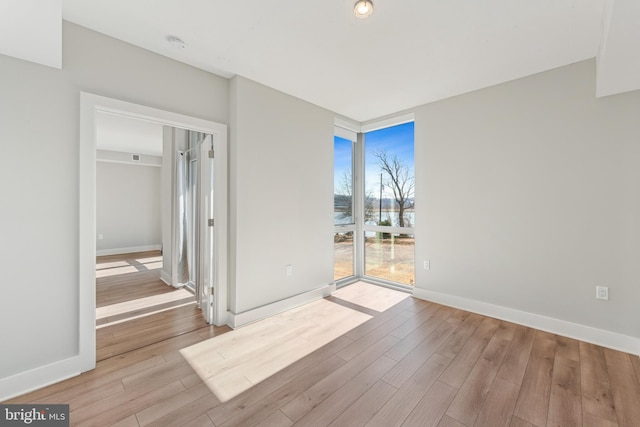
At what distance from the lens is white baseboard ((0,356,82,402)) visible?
1.67 m

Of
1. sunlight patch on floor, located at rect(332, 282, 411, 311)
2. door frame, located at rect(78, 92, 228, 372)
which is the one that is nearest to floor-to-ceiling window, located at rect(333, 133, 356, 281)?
sunlight patch on floor, located at rect(332, 282, 411, 311)

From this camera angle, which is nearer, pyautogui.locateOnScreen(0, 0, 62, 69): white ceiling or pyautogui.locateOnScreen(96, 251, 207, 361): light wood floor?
pyautogui.locateOnScreen(0, 0, 62, 69): white ceiling

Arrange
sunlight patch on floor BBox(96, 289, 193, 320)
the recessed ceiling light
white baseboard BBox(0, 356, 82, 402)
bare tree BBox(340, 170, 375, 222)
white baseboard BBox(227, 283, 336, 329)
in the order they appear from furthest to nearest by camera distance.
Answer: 1. bare tree BBox(340, 170, 375, 222)
2. sunlight patch on floor BBox(96, 289, 193, 320)
3. white baseboard BBox(227, 283, 336, 329)
4. the recessed ceiling light
5. white baseboard BBox(0, 356, 82, 402)

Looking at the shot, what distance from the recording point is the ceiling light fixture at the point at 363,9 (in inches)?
66.8

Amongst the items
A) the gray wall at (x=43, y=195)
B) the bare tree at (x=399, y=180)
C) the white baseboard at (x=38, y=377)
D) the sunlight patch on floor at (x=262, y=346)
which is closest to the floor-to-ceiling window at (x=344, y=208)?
the bare tree at (x=399, y=180)

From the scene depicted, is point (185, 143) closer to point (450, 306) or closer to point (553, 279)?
point (450, 306)

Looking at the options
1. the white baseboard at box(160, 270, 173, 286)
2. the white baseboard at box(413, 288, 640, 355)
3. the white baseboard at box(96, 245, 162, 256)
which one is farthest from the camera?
the white baseboard at box(96, 245, 162, 256)

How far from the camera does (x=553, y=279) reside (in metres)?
2.57

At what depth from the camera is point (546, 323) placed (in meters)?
2.60

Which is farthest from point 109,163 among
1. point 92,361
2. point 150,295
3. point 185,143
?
point 92,361

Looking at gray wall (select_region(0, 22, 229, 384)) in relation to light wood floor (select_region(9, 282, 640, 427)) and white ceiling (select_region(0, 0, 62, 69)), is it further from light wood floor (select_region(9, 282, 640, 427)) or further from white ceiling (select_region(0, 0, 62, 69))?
light wood floor (select_region(9, 282, 640, 427))

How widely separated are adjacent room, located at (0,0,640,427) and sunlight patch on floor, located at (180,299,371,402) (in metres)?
0.03

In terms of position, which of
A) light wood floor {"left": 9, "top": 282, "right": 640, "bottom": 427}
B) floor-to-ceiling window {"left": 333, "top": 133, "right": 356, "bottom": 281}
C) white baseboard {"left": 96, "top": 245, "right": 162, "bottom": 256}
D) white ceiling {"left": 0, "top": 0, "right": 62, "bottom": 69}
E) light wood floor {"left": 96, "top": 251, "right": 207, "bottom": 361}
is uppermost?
white ceiling {"left": 0, "top": 0, "right": 62, "bottom": 69}

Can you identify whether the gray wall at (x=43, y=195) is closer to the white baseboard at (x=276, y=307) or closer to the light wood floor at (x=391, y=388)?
the light wood floor at (x=391, y=388)
